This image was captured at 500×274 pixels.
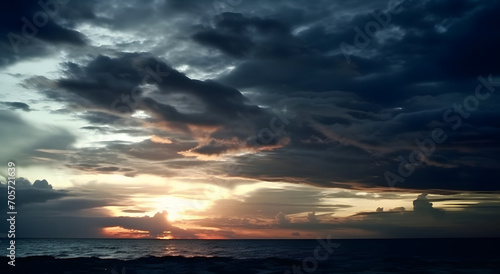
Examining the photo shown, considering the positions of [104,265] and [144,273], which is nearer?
[144,273]

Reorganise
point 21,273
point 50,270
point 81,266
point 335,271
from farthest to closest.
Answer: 1. point 335,271
2. point 81,266
3. point 50,270
4. point 21,273

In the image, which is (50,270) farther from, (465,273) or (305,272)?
(465,273)

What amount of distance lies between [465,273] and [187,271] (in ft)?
138

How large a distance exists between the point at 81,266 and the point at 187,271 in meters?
14.8

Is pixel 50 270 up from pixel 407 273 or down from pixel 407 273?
up

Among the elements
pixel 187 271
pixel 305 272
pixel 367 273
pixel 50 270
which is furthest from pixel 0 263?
pixel 367 273

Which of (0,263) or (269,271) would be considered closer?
(0,263)

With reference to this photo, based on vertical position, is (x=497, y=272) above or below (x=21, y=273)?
below

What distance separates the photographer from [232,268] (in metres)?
59.3

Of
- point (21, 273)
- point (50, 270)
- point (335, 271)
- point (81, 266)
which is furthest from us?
point (335, 271)

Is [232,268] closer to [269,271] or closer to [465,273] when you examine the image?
[269,271]

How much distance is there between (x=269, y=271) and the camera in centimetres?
5522

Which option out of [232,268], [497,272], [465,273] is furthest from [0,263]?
[497,272]

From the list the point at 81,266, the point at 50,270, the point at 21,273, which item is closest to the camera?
the point at 21,273
